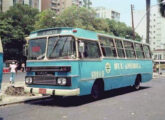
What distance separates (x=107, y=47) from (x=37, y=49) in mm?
3630

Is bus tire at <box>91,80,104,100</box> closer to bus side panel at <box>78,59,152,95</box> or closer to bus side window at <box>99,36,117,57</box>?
bus side panel at <box>78,59,152,95</box>

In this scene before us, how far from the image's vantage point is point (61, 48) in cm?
1032

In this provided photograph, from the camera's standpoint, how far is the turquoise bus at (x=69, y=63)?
399 inches

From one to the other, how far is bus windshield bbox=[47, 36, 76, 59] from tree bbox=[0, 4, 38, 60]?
4065 centimetres

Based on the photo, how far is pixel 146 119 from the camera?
797 centimetres

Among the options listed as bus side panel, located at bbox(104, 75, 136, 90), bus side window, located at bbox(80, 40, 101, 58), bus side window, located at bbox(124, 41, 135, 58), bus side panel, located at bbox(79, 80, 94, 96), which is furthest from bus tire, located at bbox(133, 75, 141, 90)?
bus side panel, located at bbox(79, 80, 94, 96)

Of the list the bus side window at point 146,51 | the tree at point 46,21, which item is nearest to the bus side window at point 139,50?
the bus side window at point 146,51

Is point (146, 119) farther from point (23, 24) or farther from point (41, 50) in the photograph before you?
point (23, 24)

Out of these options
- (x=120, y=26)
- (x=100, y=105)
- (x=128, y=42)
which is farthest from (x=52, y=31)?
(x=120, y=26)

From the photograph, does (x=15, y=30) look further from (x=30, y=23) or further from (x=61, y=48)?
(x=61, y=48)

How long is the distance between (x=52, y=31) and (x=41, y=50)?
0.89m

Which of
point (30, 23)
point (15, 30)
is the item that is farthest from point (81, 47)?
point (30, 23)

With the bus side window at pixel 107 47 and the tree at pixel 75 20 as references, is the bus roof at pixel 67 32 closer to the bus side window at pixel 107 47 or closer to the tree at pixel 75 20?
the bus side window at pixel 107 47

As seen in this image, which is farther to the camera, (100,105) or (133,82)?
(133,82)
